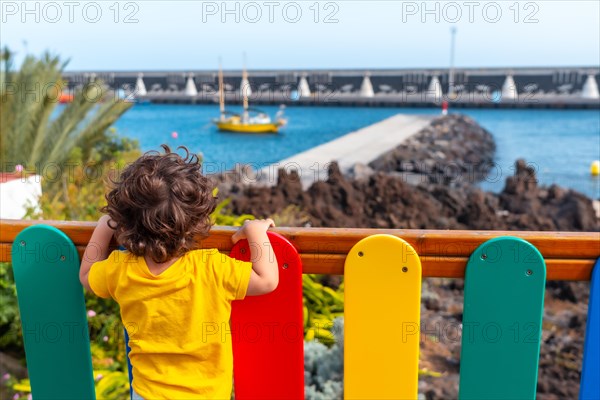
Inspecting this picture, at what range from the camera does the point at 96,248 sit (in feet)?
5.80

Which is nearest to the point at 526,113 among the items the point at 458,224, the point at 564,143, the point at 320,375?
the point at 564,143

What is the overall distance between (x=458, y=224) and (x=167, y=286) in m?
6.12

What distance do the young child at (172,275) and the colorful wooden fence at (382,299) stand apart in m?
0.11

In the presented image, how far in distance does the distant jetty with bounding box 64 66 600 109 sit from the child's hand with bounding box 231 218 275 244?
162 feet

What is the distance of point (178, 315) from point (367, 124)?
3740cm

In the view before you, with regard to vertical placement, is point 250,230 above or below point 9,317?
above

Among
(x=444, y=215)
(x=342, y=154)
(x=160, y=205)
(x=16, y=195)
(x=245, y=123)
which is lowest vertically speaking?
(x=444, y=215)

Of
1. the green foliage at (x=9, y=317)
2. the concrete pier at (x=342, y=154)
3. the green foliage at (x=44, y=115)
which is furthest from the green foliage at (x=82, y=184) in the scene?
the concrete pier at (x=342, y=154)

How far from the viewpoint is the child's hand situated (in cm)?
170

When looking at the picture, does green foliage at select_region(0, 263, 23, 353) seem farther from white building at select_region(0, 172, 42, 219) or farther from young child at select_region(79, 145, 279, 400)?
young child at select_region(79, 145, 279, 400)

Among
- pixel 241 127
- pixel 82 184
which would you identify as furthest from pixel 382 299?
pixel 241 127

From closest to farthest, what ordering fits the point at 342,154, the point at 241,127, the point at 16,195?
the point at 16,195
the point at 342,154
the point at 241,127

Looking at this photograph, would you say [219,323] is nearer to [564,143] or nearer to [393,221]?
[393,221]

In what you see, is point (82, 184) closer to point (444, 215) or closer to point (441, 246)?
point (444, 215)
